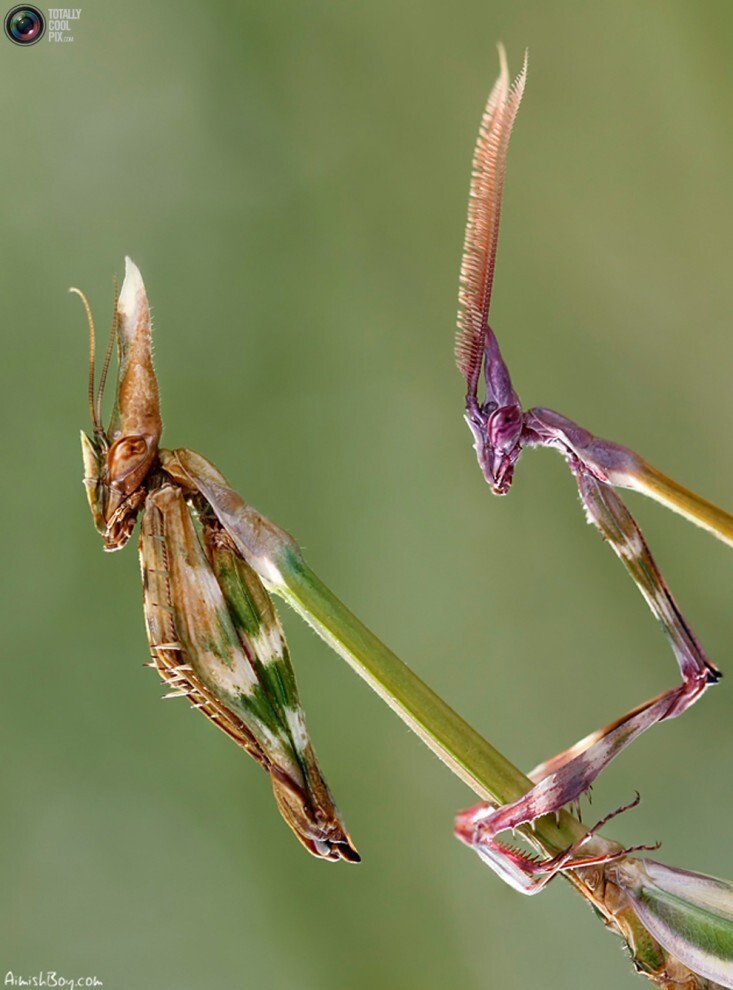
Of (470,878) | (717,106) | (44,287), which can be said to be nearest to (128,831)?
(470,878)

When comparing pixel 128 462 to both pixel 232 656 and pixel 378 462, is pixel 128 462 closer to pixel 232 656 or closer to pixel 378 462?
pixel 232 656

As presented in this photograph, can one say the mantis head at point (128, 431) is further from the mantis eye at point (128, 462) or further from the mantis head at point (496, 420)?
the mantis head at point (496, 420)

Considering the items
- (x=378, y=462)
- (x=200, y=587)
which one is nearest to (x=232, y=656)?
(x=200, y=587)

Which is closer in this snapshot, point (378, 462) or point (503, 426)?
point (503, 426)

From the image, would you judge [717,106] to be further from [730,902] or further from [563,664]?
[730,902]

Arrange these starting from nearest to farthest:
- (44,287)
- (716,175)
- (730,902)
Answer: (730,902), (44,287), (716,175)

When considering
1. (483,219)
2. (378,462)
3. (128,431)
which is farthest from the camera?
(378,462)

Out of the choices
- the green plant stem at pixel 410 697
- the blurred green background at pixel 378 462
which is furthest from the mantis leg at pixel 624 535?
the blurred green background at pixel 378 462
